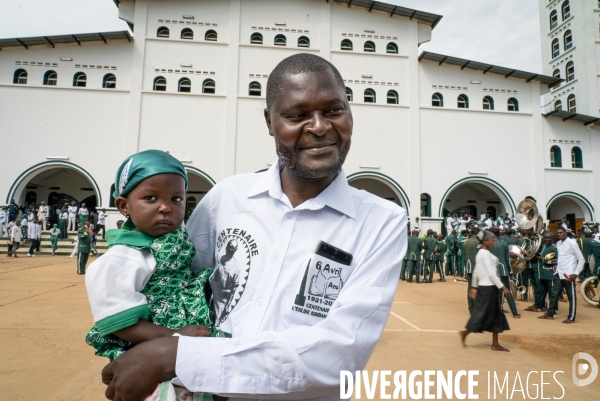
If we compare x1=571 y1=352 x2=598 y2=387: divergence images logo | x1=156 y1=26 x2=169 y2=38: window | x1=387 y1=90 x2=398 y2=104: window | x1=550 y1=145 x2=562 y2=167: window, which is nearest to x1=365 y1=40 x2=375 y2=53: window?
x1=387 y1=90 x2=398 y2=104: window

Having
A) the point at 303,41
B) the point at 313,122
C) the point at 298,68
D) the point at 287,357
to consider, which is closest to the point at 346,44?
the point at 303,41

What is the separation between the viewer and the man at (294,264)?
3.53ft

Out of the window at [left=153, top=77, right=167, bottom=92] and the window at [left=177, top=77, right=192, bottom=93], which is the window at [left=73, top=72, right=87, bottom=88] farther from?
the window at [left=177, top=77, right=192, bottom=93]

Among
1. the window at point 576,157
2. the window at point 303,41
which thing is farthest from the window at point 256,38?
the window at point 576,157

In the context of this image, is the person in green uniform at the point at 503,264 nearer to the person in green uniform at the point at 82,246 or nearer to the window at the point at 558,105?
the person in green uniform at the point at 82,246

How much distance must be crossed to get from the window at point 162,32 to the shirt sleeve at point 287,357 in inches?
858

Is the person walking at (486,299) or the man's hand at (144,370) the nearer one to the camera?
the man's hand at (144,370)

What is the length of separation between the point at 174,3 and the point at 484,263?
20.2m

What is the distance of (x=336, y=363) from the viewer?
3.62 feet

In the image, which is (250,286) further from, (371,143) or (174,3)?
(174,3)

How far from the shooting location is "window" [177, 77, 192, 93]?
19.5 metres

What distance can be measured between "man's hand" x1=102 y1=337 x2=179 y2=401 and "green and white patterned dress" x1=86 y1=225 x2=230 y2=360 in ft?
0.73

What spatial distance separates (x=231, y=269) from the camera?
1.39m

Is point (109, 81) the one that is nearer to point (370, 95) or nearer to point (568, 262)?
point (370, 95)
